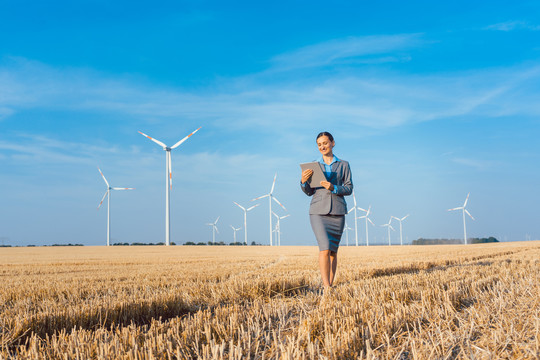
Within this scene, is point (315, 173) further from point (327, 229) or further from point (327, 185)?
point (327, 229)

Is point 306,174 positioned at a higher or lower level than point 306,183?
higher

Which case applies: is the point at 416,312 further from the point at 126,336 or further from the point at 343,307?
the point at 126,336

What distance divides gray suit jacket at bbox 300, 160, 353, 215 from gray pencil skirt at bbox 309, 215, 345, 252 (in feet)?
0.40

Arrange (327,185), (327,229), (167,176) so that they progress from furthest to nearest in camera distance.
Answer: (167,176) < (327,229) < (327,185)

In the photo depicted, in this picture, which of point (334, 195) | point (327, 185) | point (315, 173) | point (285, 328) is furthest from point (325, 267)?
point (285, 328)

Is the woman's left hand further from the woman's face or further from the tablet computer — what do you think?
the woman's face

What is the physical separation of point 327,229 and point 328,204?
1.43 ft

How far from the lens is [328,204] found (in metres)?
7.17

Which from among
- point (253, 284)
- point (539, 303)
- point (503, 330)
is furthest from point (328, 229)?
point (503, 330)

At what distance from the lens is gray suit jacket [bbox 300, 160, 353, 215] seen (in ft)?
23.5

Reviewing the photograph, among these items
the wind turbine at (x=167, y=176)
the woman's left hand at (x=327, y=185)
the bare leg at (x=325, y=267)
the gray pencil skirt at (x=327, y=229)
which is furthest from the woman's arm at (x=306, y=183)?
the wind turbine at (x=167, y=176)

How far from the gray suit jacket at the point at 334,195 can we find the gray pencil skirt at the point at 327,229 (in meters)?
0.12

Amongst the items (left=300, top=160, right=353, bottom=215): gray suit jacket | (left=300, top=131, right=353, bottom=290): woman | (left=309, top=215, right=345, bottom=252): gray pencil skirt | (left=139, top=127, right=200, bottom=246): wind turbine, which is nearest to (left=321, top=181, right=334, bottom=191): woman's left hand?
(left=300, top=131, right=353, bottom=290): woman

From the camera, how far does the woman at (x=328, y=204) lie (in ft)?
23.4
